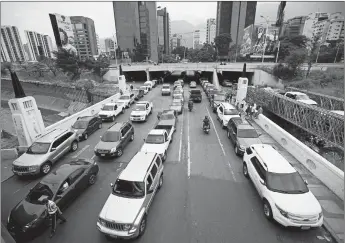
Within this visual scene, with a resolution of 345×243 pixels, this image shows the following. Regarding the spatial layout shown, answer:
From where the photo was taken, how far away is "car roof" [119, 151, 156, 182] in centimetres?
696

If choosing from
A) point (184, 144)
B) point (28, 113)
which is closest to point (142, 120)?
point (184, 144)

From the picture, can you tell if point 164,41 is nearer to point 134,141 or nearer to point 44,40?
point 44,40

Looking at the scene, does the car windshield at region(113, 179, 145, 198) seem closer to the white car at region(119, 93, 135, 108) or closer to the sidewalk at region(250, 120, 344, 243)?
the sidewalk at region(250, 120, 344, 243)

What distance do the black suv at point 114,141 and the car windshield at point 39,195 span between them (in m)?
3.96

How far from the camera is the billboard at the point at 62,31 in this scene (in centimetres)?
6319

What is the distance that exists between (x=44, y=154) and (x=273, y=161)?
11.8 m

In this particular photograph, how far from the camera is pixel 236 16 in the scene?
12500 centimetres

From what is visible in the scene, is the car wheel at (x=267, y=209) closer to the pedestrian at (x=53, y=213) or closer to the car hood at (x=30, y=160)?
the pedestrian at (x=53, y=213)

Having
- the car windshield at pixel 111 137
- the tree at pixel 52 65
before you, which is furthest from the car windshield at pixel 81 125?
the tree at pixel 52 65

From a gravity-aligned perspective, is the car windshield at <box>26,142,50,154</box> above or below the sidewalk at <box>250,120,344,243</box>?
above

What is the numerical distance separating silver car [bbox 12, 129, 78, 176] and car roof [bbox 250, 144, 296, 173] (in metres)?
11.2

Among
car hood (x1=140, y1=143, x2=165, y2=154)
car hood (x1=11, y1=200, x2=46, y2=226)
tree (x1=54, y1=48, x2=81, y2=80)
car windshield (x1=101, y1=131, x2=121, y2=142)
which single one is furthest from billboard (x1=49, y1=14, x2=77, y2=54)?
car hood (x1=11, y1=200, x2=46, y2=226)

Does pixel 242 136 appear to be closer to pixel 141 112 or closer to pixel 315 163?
pixel 315 163

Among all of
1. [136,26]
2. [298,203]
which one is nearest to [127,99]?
[298,203]
